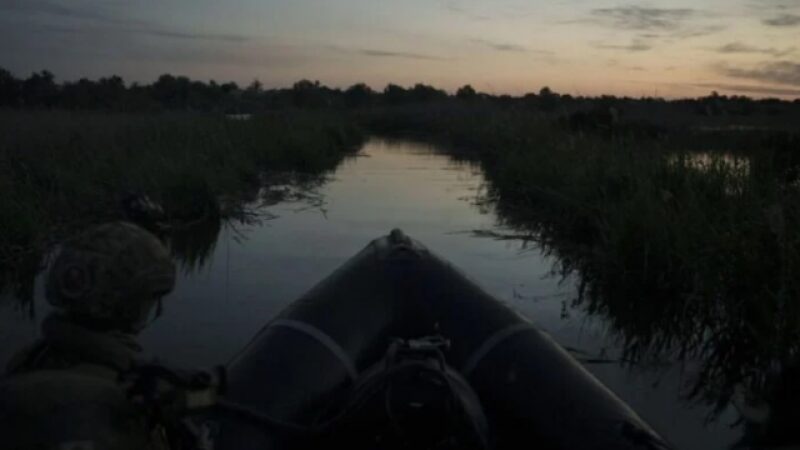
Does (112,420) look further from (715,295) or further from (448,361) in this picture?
(715,295)

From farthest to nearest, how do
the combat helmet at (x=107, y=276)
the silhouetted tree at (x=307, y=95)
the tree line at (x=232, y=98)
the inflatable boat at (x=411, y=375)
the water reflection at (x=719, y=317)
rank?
the silhouetted tree at (x=307, y=95) < the tree line at (x=232, y=98) < the water reflection at (x=719, y=317) < the inflatable boat at (x=411, y=375) < the combat helmet at (x=107, y=276)

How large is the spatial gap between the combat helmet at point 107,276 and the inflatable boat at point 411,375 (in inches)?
15.8

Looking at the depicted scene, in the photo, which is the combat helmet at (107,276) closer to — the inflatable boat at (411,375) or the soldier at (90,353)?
the soldier at (90,353)

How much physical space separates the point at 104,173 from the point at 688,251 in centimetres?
693

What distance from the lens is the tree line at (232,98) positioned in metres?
36.6

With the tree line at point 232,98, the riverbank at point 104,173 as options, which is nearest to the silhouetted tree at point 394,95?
the tree line at point 232,98

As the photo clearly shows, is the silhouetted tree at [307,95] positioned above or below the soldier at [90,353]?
below

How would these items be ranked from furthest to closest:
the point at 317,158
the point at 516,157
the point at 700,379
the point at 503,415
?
the point at 317,158
the point at 516,157
the point at 700,379
the point at 503,415

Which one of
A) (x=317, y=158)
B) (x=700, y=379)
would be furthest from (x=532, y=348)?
(x=317, y=158)

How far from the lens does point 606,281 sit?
299 inches

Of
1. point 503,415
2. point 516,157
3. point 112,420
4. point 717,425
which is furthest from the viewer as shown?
point 516,157

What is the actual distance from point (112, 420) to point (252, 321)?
15.5 feet

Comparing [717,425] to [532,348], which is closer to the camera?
[532,348]

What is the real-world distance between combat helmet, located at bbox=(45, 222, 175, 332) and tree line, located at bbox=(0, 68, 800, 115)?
22.3 meters
